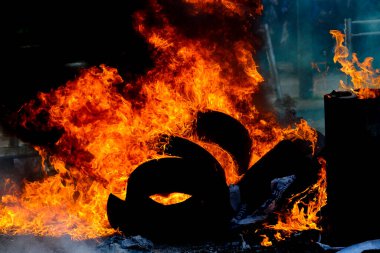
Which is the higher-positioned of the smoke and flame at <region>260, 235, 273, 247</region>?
flame at <region>260, 235, 273, 247</region>

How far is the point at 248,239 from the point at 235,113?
2.71 metres

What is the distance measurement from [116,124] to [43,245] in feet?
6.72

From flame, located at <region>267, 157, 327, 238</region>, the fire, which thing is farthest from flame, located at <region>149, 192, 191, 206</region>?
flame, located at <region>267, 157, 327, 238</region>

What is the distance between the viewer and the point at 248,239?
221 inches

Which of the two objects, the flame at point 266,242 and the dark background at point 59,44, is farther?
the dark background at point 59,44

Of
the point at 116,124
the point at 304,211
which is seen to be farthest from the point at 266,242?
the point at 116,124

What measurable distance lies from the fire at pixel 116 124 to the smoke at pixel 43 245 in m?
0.18

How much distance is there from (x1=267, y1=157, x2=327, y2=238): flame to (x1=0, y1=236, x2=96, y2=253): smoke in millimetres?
2282

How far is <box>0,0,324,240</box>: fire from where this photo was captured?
6562 millimetres

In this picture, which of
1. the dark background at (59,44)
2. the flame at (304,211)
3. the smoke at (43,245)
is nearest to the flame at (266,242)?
the flame at (304,211)

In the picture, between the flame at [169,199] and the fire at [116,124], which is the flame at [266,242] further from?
the fire at [116,124]

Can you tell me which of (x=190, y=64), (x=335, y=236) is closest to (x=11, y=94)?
(x=190, y=64)

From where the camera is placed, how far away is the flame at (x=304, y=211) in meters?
5.75

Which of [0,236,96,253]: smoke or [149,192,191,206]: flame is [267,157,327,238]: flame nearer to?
[149,192,191,206]: flame
